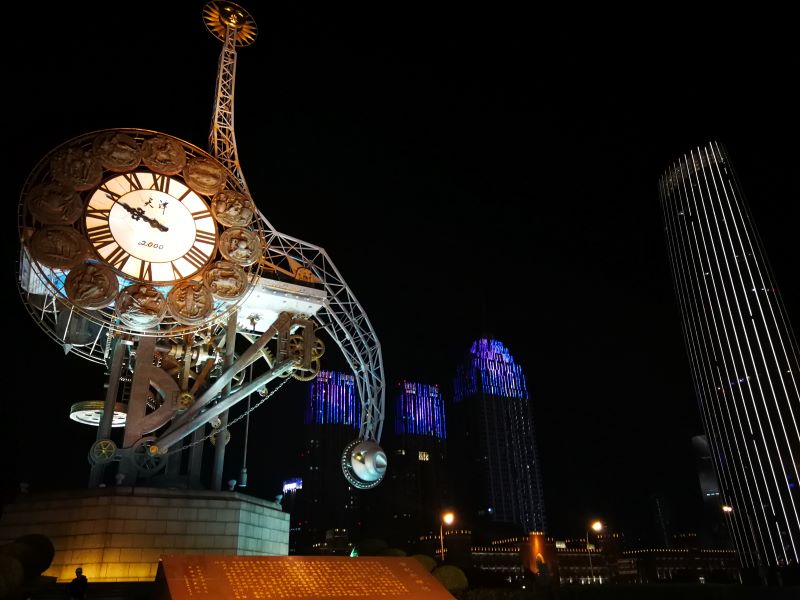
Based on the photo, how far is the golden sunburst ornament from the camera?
3022 cm

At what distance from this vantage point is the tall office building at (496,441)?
131 m

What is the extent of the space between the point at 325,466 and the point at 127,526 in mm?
94113

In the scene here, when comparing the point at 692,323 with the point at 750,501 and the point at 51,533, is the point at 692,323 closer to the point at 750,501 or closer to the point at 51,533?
the point at 750,501

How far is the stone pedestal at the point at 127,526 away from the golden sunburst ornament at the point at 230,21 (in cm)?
2374

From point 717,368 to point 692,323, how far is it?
21.6 ft

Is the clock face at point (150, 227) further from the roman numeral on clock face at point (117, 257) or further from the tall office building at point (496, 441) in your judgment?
the tall office building at point (496, 441)

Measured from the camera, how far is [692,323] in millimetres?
73875

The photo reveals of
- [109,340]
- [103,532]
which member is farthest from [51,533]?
[109,340]

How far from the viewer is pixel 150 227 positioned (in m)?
22.3

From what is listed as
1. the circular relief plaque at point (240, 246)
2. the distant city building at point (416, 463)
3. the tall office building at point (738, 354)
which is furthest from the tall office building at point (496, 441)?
the circular relief plaque at point (240, 246)

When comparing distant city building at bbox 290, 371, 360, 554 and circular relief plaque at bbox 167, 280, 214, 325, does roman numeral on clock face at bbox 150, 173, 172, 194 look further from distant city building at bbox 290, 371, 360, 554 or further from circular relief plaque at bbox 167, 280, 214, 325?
distant city building at bbox 290, 371, 360, 554

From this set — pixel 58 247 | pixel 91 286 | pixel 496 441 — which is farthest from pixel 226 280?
pixel 496 441

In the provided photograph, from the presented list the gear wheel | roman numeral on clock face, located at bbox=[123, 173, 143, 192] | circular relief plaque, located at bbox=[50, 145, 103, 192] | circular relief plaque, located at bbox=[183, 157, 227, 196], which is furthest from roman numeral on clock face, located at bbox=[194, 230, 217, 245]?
the gear wheel

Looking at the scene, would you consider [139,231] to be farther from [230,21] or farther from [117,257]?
[230,21]
